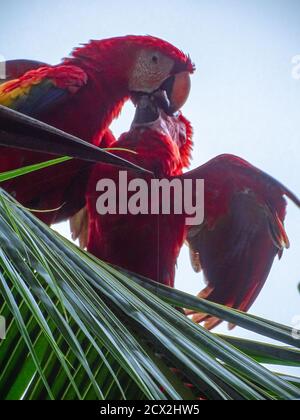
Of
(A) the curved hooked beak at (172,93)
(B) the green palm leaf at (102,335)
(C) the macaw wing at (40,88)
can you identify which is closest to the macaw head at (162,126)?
(A) the curved hooked beak at (172,93)

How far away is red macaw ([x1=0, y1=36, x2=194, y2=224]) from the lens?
1047mm

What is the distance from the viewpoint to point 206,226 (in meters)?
1.12

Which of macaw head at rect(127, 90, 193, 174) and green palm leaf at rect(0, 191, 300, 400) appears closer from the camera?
green palm leaf at rect(0, 191, 300, 400)

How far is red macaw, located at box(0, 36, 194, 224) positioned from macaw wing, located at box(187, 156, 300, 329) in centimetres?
16

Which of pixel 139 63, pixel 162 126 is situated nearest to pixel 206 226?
pixel 162 126

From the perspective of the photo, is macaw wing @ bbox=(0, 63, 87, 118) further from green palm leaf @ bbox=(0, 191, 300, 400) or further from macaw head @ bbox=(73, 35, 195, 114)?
green palm leaf @ bbox=(0, 191, 300, 400)

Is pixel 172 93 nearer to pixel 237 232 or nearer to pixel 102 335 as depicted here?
pixel 237 232

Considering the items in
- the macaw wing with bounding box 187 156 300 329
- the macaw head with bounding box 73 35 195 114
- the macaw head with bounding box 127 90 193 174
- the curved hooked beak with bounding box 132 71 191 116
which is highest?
the macaw head with bounding box 73 35 195 114

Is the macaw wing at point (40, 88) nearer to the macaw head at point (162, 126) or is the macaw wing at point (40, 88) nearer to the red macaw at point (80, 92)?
the red macaw at point (80, 92)

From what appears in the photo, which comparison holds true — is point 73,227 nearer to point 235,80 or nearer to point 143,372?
point 235,80

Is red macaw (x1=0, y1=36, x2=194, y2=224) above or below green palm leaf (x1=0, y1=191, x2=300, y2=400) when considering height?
above

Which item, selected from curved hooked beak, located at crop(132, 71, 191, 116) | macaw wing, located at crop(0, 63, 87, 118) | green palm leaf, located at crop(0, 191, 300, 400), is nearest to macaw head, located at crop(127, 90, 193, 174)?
curved hooked beak, located at crop(132, 71, 191, 116)

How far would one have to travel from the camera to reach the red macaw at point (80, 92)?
1.05 metres

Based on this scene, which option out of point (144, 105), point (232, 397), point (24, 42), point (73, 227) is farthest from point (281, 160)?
point (232, 397)
